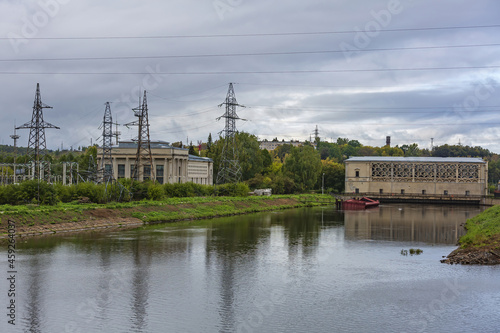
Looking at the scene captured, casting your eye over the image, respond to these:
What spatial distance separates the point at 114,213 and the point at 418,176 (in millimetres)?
72385

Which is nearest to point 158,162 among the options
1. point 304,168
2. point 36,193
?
point 304,168

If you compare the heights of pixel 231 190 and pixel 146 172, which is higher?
pixel 146 172

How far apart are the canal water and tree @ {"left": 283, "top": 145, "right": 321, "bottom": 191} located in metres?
60.6

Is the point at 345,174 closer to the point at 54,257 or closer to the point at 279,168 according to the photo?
the point at 279,168

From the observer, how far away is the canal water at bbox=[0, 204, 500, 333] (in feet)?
65.0

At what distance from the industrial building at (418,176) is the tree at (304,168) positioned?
30.0ft

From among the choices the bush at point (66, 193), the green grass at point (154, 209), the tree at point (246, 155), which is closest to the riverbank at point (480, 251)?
the green grass at point (154, 209)

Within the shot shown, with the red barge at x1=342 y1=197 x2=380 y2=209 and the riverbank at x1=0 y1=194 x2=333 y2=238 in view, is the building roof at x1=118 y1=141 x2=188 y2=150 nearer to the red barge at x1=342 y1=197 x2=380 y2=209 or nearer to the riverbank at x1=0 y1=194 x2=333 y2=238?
the riverbank at x1=0 y1=194 x2=333 y2=238

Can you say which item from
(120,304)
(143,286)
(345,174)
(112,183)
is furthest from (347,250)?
(345,174)

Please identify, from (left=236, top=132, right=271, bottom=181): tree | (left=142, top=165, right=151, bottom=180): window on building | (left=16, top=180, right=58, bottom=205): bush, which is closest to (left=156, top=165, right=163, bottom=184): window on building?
(left=142, top=165, right=151, bottom=180): window on building

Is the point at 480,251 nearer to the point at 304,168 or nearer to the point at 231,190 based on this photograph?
the point at 231,190

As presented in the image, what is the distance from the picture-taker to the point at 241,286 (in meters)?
25.2

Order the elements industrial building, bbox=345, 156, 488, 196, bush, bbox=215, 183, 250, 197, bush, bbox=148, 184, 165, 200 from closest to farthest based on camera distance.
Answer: bush, bbox=148, 184, 165, 200
bush, bbox=215, 183, 250, 197
industrial building, bbox=345, 156, 488, 196

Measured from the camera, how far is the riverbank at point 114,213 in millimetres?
40844
